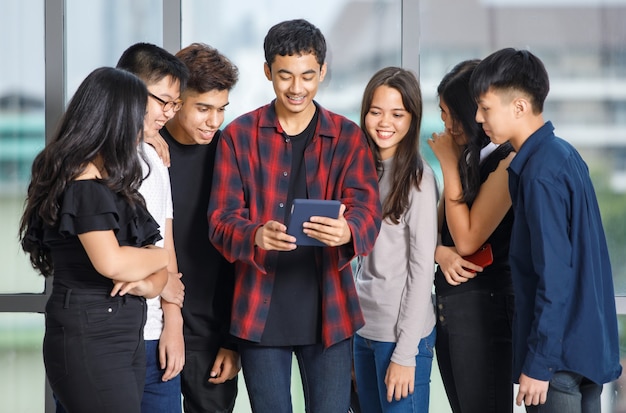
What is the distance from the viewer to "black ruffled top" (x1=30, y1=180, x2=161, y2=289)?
5.44ft

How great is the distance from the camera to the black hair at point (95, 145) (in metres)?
1.68

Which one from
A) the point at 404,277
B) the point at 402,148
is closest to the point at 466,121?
the point at 402,148

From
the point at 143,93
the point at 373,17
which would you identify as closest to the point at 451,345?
the point at 143,93

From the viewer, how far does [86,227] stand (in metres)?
1.65

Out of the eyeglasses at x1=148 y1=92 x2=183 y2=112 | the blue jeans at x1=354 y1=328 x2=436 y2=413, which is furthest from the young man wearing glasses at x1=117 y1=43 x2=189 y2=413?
the blue jeans at x1=354 y1=328 x2=436 y2=413

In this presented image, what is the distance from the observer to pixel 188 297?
2.20 m

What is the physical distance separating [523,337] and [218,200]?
2.75ft

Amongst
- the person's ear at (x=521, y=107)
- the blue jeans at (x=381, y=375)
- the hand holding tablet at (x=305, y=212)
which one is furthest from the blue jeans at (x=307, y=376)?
the person's ear at (x=521, y=107)

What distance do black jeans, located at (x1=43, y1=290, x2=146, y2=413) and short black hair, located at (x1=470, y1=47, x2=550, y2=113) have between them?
1.03 meters

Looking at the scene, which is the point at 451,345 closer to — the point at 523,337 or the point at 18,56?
the point at 523,337

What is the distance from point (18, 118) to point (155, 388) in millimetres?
1620

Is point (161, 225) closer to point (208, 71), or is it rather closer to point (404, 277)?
point (208, 71)

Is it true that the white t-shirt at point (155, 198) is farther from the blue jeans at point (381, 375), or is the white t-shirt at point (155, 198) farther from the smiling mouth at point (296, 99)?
the blue jeans at point (381, 375)

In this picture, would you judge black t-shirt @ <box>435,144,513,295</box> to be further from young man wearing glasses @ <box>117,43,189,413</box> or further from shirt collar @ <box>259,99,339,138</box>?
young man wearing glasses @ <box>117,43,189,413</box>
